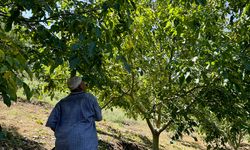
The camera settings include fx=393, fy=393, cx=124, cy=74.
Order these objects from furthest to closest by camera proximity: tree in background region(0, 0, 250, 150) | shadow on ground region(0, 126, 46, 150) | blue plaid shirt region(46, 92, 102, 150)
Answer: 1. shadow on ground region(0, 126, 46, 150)
2. blue plaid shirt region(46, 92, 102, 150)
3. tree in background region(0, 0, 250, 150)

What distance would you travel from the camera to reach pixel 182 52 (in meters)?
7.13

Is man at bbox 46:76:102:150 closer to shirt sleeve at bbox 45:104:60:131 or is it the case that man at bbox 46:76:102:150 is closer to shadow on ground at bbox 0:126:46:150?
shirt sleeve at bbox 45:104:60:131

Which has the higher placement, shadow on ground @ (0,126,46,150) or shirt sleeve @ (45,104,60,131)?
shirt sleeve @ (45,104,60,131)

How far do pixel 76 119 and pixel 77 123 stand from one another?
6cm

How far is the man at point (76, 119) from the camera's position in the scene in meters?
4.77

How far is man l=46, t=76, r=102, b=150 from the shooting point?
4773 millimetres

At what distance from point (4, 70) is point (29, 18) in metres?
2.79

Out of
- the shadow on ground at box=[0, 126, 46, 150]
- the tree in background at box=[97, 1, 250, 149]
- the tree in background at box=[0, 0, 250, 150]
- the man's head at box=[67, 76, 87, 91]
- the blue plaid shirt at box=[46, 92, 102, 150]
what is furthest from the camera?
the shadow on ground at box=[0, 126, 46, 150]

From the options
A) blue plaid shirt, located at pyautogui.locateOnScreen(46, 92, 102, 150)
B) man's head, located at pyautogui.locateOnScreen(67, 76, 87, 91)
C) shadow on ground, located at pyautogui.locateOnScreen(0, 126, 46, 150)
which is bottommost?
shadow on ground, located at pyautogui.locateOnScreen(0, 126, 46, 150)

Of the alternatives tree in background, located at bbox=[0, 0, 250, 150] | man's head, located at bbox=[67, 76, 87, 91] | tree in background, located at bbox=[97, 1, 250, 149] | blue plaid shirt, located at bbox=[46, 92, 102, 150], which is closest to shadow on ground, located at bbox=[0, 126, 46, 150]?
tree in background, located at bbox=[0, 0, 250, 150]

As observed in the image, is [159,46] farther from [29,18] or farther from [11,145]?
[29,18]

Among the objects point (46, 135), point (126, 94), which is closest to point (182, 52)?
point (126, 94)

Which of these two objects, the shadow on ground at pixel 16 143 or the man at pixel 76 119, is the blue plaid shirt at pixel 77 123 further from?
the shadow on ground at pixel 16 143

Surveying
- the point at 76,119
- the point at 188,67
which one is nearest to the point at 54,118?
the point at 76,119
